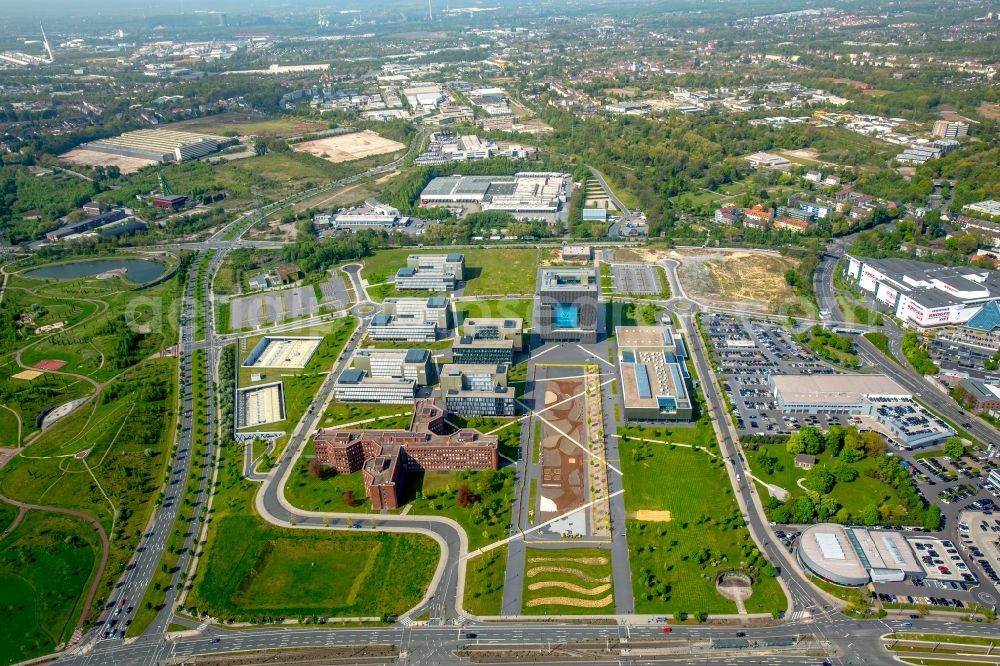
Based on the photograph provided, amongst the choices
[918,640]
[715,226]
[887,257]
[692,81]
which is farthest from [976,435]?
[692,81]

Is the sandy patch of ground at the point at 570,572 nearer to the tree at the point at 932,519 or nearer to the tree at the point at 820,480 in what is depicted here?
the tree at the point at 820,480

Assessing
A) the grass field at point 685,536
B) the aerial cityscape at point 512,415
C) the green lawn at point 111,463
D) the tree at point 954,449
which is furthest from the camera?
the tree at point 954,449

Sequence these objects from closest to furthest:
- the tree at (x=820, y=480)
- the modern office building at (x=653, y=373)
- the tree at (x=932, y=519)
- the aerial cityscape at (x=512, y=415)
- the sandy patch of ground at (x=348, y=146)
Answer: the aerial cityscape at (x=512, y=415)
the tree at (x=932, y=519)
the tree at (x=820, y=480)
the modern office building at (x=653, y=373)
the sandy patch of ground at (x=348, y=146)

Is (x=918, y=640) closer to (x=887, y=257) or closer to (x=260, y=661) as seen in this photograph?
(x=260, y=661)

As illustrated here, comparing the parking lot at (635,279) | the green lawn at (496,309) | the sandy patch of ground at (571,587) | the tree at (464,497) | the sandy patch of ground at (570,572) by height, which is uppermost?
the parking lot at (635,279)

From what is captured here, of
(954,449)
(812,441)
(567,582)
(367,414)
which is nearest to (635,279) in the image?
(812,441)

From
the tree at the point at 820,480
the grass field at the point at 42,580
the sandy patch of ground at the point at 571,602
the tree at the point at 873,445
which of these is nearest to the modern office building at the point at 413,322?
the grass field at the point at 42,580

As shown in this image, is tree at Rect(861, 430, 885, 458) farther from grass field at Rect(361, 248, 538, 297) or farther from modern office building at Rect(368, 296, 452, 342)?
modern office building at Rect(368, 296, 452, 342)
